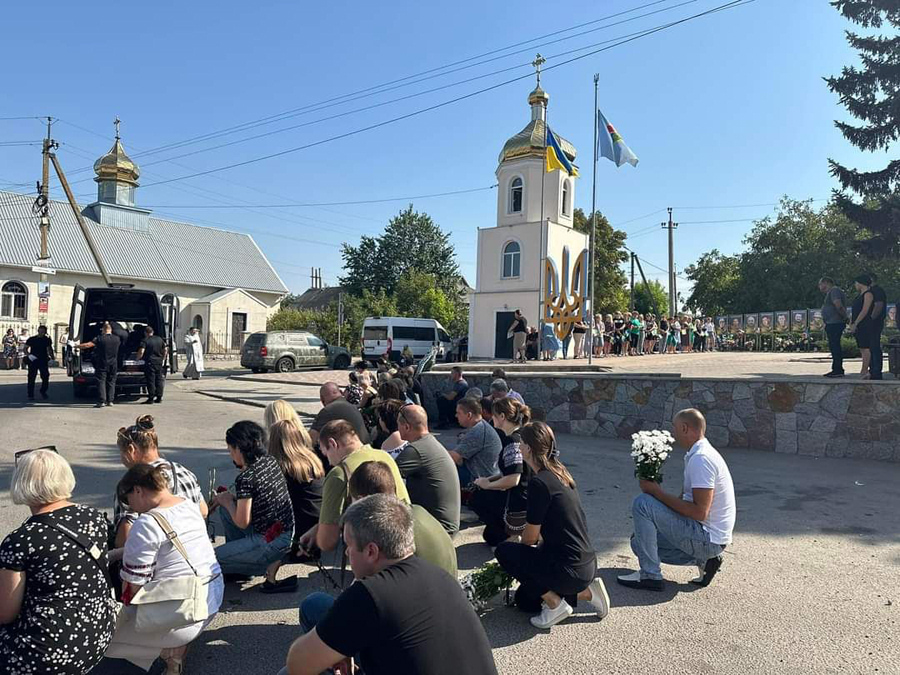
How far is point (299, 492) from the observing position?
454 centimetres

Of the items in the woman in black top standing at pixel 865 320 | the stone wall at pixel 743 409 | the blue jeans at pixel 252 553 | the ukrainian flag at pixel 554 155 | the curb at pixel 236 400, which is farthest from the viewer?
the ukrainian flag at pixel 554 155

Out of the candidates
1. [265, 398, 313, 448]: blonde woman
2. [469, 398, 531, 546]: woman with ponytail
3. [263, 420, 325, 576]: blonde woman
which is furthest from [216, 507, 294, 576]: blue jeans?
[469, 398, 531, 546]: woman with ponytail

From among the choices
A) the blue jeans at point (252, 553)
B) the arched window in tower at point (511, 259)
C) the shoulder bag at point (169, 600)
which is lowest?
the blue jeans at point (252, 553)

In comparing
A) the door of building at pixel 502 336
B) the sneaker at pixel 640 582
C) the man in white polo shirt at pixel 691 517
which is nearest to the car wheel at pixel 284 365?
the door of building at pixel 502 336

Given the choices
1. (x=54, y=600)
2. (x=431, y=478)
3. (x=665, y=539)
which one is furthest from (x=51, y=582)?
(x=665, y=539)

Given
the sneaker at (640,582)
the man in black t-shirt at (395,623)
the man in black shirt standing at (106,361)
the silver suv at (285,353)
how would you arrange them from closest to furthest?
1. the man in black t-shirt at (395,623)
2. the sneaker at (640,582)
3. the man in black shirt standing at (106,361)
4. the silver suv at (285,353)

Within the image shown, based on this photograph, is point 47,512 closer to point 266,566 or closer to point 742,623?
point 266,566

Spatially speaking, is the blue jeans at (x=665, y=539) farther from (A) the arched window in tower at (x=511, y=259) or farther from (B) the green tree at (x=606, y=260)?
(B) the green tree at (x=606, y=260)

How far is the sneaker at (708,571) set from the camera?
455 centimetres

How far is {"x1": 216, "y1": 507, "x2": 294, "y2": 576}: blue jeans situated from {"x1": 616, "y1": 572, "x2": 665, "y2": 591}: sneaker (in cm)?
245

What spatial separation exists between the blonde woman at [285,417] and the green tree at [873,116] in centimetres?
1891

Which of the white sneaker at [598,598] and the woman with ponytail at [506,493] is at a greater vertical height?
the woman with ponytail at [506,493]

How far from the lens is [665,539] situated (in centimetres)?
461

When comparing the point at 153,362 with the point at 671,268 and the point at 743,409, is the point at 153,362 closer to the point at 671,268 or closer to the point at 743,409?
the point at 743,409
